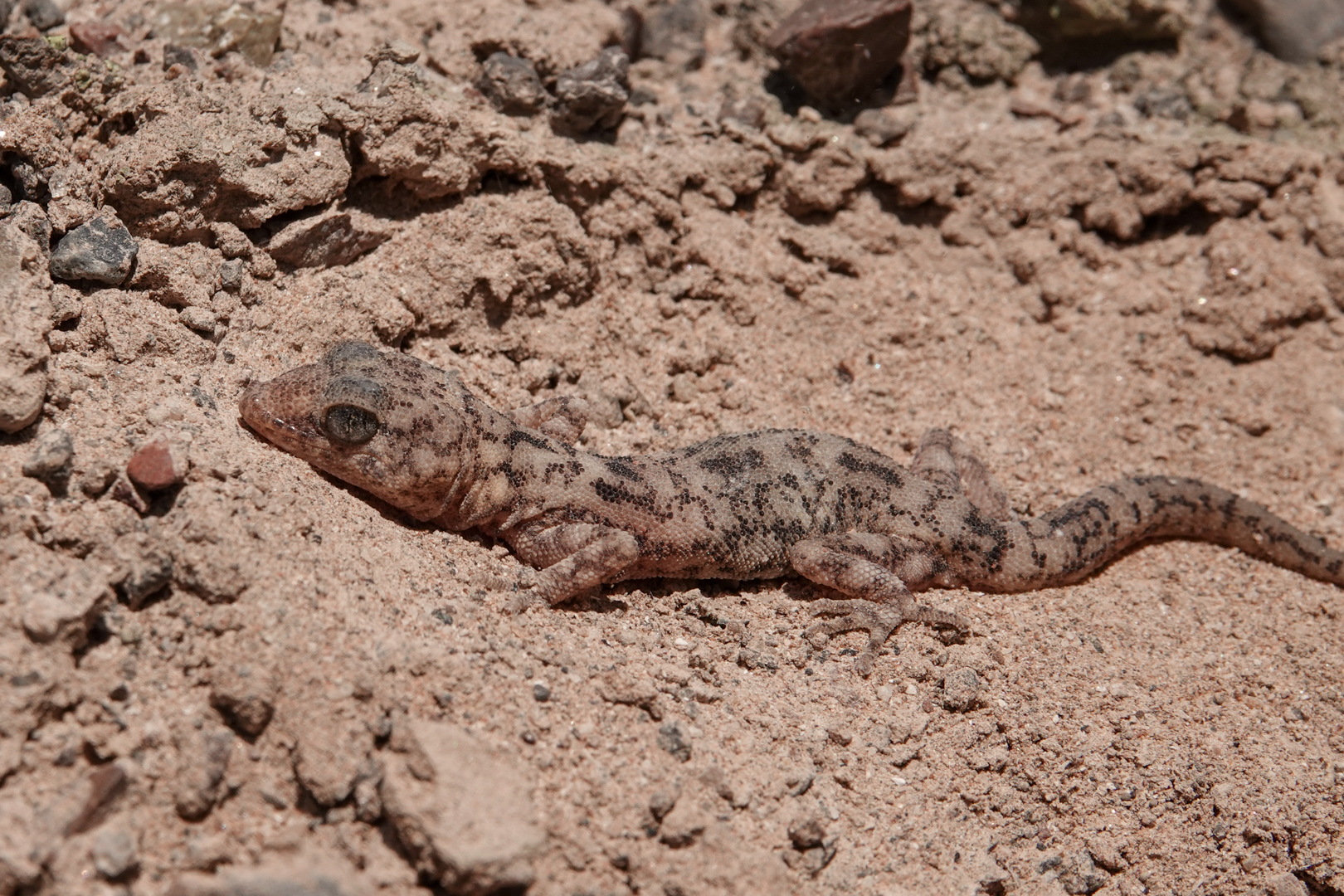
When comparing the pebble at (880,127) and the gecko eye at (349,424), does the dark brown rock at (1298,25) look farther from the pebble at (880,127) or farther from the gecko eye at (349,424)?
the gecko eye at (349,424)

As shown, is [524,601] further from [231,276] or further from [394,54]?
[394,54]

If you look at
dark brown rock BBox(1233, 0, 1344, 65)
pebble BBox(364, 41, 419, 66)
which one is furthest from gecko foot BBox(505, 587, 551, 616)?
dark brown rock BBox(1233, 0, 1344, 65)

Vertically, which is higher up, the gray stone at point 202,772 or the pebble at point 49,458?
the pebble at point 49,458

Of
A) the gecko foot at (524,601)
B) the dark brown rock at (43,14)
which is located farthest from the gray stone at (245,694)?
the dark brown rock at (43,14)

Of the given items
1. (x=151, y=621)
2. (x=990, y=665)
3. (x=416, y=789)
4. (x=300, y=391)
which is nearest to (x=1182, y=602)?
(x=990, y=665)

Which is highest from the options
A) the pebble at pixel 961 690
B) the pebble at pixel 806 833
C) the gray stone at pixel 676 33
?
the gray stone at pixel 676 33

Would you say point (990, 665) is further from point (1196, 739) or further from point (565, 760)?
point (565, 760)
